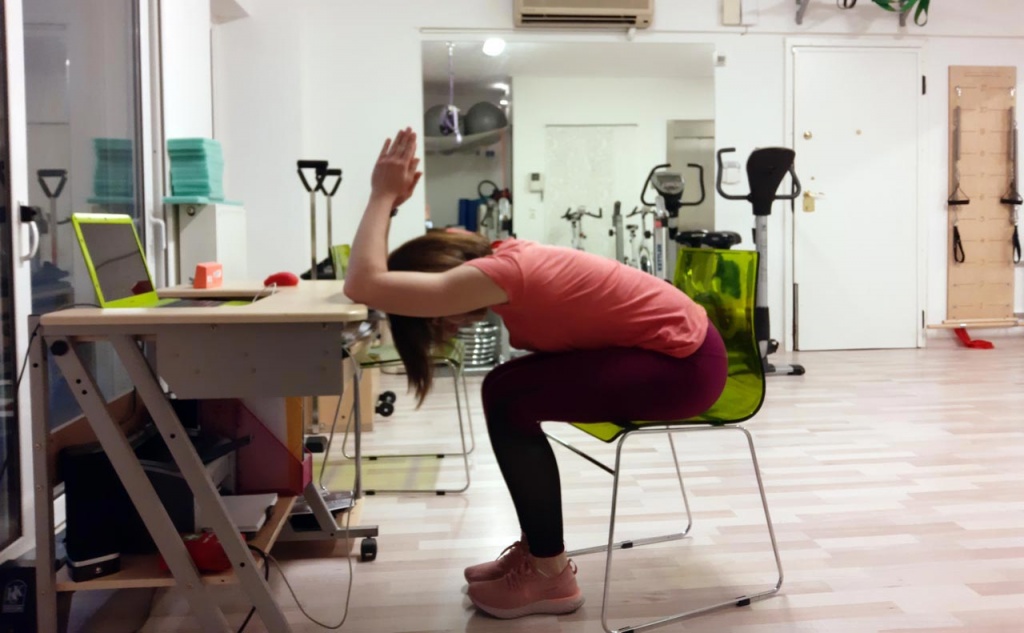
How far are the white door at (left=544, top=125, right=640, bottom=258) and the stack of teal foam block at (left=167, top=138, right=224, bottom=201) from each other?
3727 mm

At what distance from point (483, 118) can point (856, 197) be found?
2729 mm

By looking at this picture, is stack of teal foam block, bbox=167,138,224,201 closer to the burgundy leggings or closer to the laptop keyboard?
the laptop keyboard

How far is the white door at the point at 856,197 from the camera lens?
6.02 m

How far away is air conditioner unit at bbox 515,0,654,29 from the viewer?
18.2 ft

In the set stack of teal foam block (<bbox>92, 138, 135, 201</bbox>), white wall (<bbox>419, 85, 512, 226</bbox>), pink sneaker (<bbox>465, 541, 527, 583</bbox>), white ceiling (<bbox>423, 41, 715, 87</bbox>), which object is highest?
white ceiling (<bbox>423, 41, 715, 87</bbox>)

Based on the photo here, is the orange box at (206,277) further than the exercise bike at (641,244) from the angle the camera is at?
No

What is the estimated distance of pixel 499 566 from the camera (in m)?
2.05

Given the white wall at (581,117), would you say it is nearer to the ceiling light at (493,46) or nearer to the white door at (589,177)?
the white door at (589,177)

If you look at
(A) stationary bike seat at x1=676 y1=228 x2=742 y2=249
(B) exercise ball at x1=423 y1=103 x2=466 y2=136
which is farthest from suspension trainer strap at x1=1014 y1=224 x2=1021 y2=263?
(B) exercise ball at x1=423 y1=103 x2=466 y2=136

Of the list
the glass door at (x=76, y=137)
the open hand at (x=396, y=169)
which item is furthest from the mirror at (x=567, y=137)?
the open hand at (x=396, y=169)

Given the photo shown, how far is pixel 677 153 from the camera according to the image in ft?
21.9

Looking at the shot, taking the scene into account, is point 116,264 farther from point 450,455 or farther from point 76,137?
point 450,455

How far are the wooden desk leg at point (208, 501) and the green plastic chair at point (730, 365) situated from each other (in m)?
0.69

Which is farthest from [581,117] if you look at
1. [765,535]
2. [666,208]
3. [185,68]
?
[765,535]
